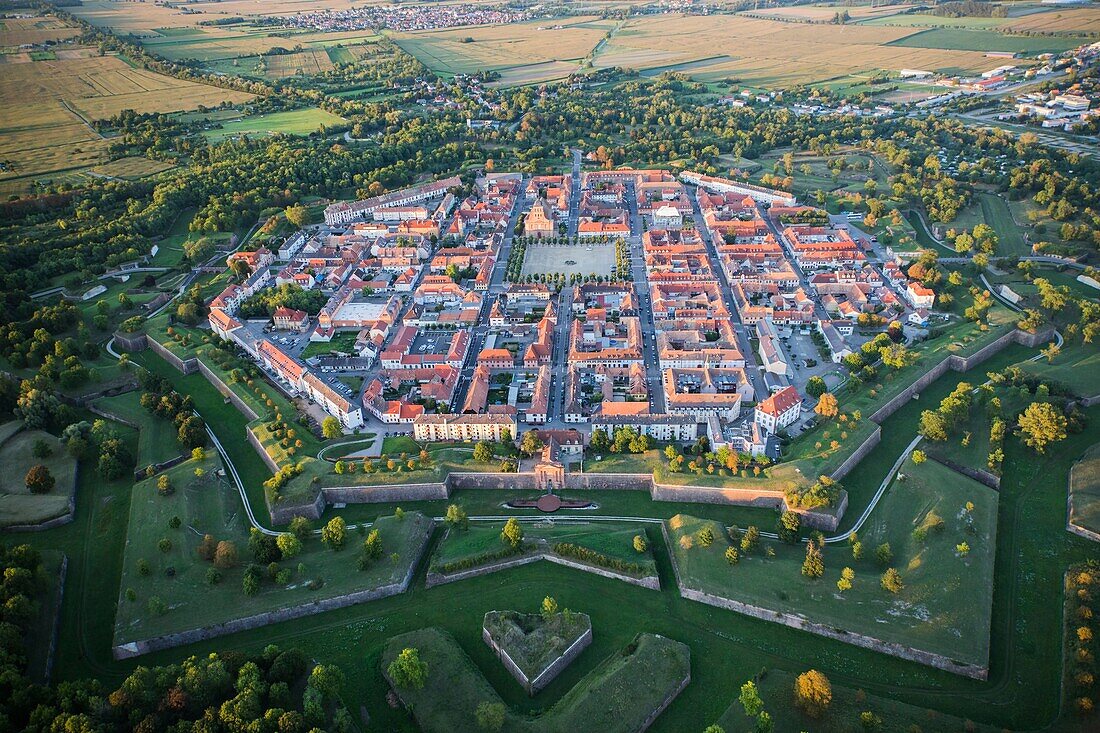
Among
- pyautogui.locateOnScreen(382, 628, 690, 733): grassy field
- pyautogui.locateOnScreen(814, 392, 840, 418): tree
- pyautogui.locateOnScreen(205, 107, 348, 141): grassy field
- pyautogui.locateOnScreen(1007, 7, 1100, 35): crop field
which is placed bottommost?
pyautogui.locateOnScreen(382, 628, 690, 733): grassy field

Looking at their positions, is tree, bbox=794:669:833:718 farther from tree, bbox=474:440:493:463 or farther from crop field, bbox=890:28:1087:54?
crop field, bbox=890:28:1087:54

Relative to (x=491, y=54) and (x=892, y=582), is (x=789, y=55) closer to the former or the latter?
(x=491, y=54)

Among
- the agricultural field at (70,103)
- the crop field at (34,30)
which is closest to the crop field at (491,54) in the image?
the agricultural field at (70,103)

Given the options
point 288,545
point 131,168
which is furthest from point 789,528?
point 131,168

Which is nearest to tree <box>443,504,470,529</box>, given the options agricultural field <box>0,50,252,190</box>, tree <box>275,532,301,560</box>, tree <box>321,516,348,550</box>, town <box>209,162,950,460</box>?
tree <box>321,516,348,550</box>

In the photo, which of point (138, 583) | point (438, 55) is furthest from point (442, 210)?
point (438, 55)
